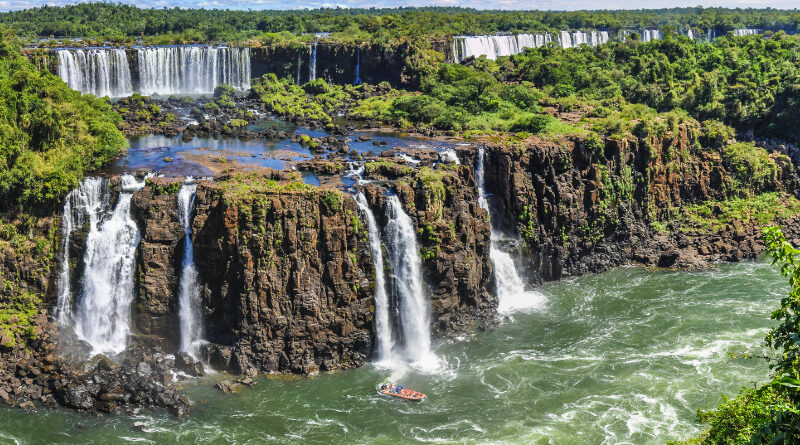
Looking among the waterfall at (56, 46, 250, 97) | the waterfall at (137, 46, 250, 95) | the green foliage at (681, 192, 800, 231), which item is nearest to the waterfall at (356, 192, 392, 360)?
the green foliage at (681, 192, 800, 231)

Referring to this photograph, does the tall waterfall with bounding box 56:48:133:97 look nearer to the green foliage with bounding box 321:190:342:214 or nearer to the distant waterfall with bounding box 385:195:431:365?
the green foliage with bounding box 321:190:342:214

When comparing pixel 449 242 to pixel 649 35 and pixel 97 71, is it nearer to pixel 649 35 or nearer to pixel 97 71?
pixel 97 71

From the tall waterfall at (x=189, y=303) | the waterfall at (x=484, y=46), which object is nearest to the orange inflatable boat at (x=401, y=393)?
the tall waterfall at (x=189, y=303)

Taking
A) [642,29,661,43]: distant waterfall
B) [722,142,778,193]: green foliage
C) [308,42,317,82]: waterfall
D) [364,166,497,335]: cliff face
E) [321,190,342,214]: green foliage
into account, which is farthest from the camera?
[642,29,661,43]: distant waterfall

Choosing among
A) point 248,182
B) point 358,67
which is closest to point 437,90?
point 358,67

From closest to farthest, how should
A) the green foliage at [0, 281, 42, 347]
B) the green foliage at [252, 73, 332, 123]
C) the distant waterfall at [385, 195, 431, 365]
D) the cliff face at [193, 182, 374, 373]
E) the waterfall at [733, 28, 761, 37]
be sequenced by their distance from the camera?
the green foliage at [0, 281, 42, 347] → the cliff face at [193, 182, 374, 373] → the distant waterfall at [385, 195, 431, 365] → the green foliage at [252, 73, 332, 123] → the waterfall at [733, 28, 761, 37]

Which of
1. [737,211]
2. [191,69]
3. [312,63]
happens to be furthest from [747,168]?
[191,69]
